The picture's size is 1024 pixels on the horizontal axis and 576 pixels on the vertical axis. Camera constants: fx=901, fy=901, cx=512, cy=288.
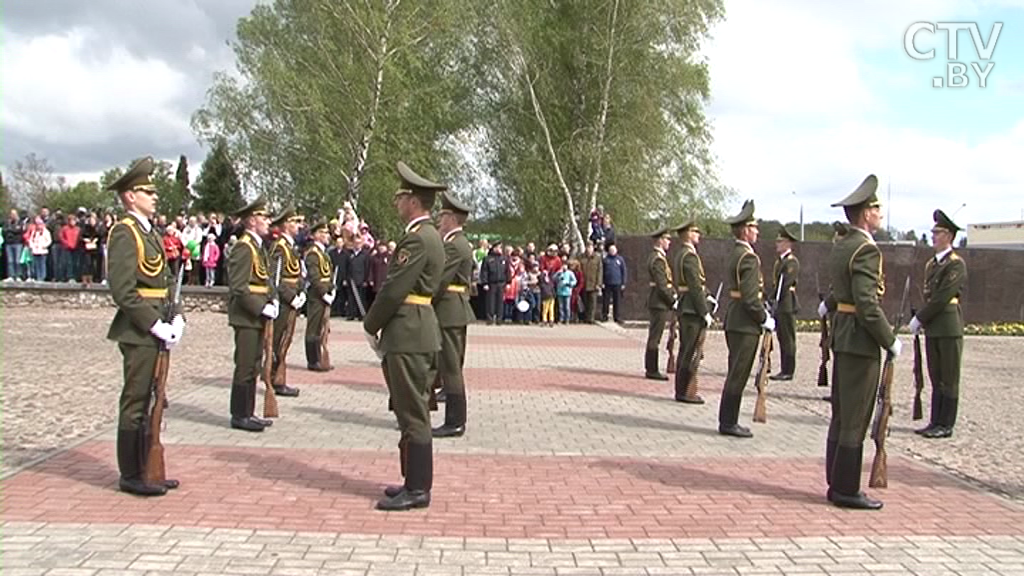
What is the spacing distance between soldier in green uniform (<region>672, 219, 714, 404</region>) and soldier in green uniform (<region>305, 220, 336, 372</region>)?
4.66 meters

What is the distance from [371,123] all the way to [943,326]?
25688mm

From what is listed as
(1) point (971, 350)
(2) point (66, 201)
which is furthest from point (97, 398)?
(2) point (66, 201)

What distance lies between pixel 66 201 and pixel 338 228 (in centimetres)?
5987

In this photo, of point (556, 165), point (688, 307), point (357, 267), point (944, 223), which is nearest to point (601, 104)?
point (556, 165)

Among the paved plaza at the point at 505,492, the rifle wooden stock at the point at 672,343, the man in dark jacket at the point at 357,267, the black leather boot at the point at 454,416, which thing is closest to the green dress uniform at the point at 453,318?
the black leather boot at the point at 454,416

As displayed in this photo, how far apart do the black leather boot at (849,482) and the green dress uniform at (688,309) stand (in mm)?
4006

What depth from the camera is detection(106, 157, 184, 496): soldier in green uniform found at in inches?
237

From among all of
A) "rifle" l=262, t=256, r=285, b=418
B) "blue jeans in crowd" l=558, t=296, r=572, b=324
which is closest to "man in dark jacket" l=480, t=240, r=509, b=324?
"blue jeans in crowd" l=558, t=296, r=572, b=324

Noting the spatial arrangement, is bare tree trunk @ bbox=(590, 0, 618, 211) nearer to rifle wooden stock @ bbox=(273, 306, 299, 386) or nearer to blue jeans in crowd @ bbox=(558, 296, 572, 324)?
blue jeans in crowd @ bbox=(558, 296, 572, 324)

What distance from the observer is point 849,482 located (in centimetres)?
616

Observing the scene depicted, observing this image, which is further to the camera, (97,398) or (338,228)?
(338,228)

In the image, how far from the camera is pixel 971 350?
18.6 m

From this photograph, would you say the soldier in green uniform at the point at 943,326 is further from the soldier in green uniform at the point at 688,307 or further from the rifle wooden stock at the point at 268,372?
the rifle wooden stock at the point at 268,372

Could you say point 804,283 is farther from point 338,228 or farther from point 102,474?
point 102,474
